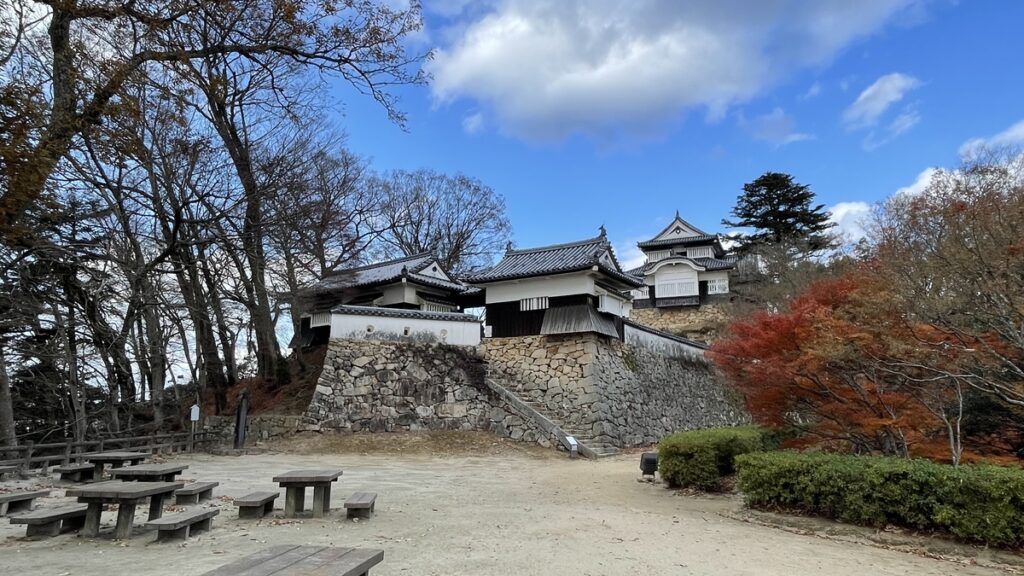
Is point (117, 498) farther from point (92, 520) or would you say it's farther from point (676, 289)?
point (676, 289)

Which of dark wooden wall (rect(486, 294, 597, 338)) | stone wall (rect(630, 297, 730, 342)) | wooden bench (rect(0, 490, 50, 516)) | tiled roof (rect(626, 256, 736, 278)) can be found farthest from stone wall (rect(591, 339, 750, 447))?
wooden bench (rect(0, 490, 50, 516))

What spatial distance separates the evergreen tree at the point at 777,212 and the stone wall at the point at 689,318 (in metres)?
4.34

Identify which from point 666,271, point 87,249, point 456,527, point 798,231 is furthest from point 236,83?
point 798,231

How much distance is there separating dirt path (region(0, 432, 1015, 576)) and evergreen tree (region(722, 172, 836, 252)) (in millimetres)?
27009

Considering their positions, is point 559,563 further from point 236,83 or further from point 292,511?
point 236,83

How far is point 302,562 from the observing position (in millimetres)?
3232

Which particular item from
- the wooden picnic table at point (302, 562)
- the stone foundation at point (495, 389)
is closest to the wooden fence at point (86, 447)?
the stone foundation at point (495, 389)

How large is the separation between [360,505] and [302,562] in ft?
11.0

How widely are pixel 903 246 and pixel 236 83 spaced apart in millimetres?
13761

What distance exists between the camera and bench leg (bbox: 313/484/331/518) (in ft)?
21.7

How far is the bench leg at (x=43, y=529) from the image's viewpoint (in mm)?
5453

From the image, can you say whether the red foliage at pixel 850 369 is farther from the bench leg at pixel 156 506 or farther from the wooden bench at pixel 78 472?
Result: the wooden bench at pixel 78 472

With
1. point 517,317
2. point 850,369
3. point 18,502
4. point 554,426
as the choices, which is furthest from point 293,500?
point 517,317

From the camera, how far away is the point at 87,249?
682cm
